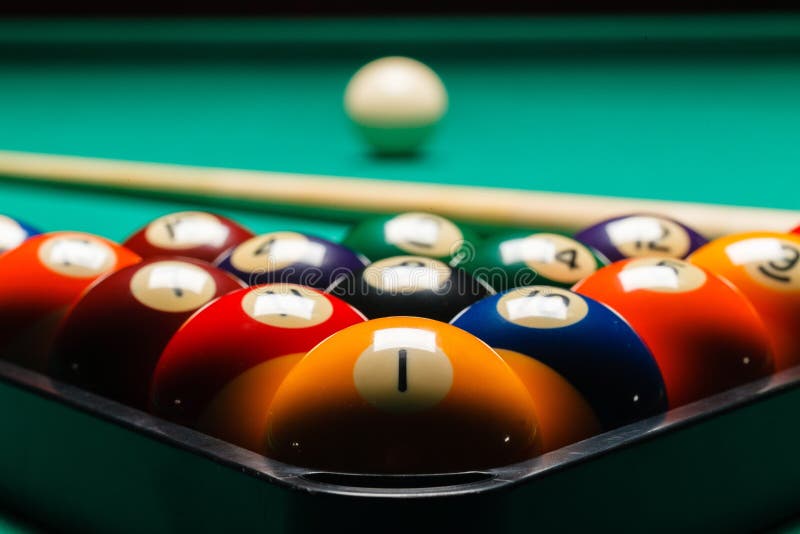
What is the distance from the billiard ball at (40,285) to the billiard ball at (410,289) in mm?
367

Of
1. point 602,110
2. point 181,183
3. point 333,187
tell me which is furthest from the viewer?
point 602,110

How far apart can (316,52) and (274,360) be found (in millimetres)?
4684

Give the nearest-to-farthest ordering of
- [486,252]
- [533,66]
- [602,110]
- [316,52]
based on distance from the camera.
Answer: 1. [486,252]
2. [602,110]
3. [533,66]
4. [316,52]

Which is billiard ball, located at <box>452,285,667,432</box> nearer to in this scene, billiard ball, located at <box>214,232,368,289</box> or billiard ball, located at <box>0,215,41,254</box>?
billiard ball, located at <box>214,232,368,289</box>

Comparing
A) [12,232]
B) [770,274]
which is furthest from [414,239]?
[12,232]

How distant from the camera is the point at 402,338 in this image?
3.86 feet

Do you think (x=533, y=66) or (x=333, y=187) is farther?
(x=533, y=66)

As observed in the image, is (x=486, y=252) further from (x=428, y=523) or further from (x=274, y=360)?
(x=428, y=523)

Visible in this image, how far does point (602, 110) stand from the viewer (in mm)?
4359

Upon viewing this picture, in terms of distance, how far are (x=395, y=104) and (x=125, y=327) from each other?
2130 millimetres

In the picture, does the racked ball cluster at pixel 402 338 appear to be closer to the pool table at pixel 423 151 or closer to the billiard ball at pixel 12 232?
the pool table at pixel 423 151

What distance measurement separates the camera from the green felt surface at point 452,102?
331 cm

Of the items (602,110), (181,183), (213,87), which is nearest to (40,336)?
(181,183)

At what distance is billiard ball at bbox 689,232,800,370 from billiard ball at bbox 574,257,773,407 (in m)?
0.08
